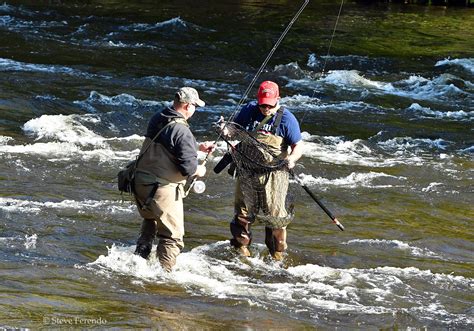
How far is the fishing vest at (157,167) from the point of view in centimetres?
747

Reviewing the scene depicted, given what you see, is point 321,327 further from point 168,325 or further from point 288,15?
point 288,15

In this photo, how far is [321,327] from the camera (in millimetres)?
6883

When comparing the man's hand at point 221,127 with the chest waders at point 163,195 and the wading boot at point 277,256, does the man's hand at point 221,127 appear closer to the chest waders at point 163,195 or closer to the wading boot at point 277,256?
the chest waders at point 163,195

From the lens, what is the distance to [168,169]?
752 cm

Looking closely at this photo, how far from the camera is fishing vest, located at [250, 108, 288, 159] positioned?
8.24 metres

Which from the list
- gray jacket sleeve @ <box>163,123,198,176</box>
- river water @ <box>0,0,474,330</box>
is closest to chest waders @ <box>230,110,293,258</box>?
river water @ <box>0,0,474,330</box>

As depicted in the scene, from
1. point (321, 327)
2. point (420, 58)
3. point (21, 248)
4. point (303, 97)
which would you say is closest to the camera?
point (321, 327)

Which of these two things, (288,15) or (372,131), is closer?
(372,131)

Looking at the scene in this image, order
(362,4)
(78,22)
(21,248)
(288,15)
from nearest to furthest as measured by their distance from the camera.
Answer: (21,248), (78,22), (288,15), (362,4)

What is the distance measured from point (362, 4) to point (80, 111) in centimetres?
2071

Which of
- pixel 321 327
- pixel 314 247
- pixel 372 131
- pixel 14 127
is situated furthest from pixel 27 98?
pixel 321 327

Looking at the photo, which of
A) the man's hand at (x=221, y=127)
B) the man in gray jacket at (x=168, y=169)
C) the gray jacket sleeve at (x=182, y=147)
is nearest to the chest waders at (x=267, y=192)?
the man's hand at (x=221, y=127)

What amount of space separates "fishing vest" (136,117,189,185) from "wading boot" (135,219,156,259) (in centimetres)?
54

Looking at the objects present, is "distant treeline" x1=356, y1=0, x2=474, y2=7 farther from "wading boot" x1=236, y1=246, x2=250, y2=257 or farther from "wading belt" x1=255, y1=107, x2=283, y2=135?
"wading belt" x1=255, y1=107, x2=283, y2=135
